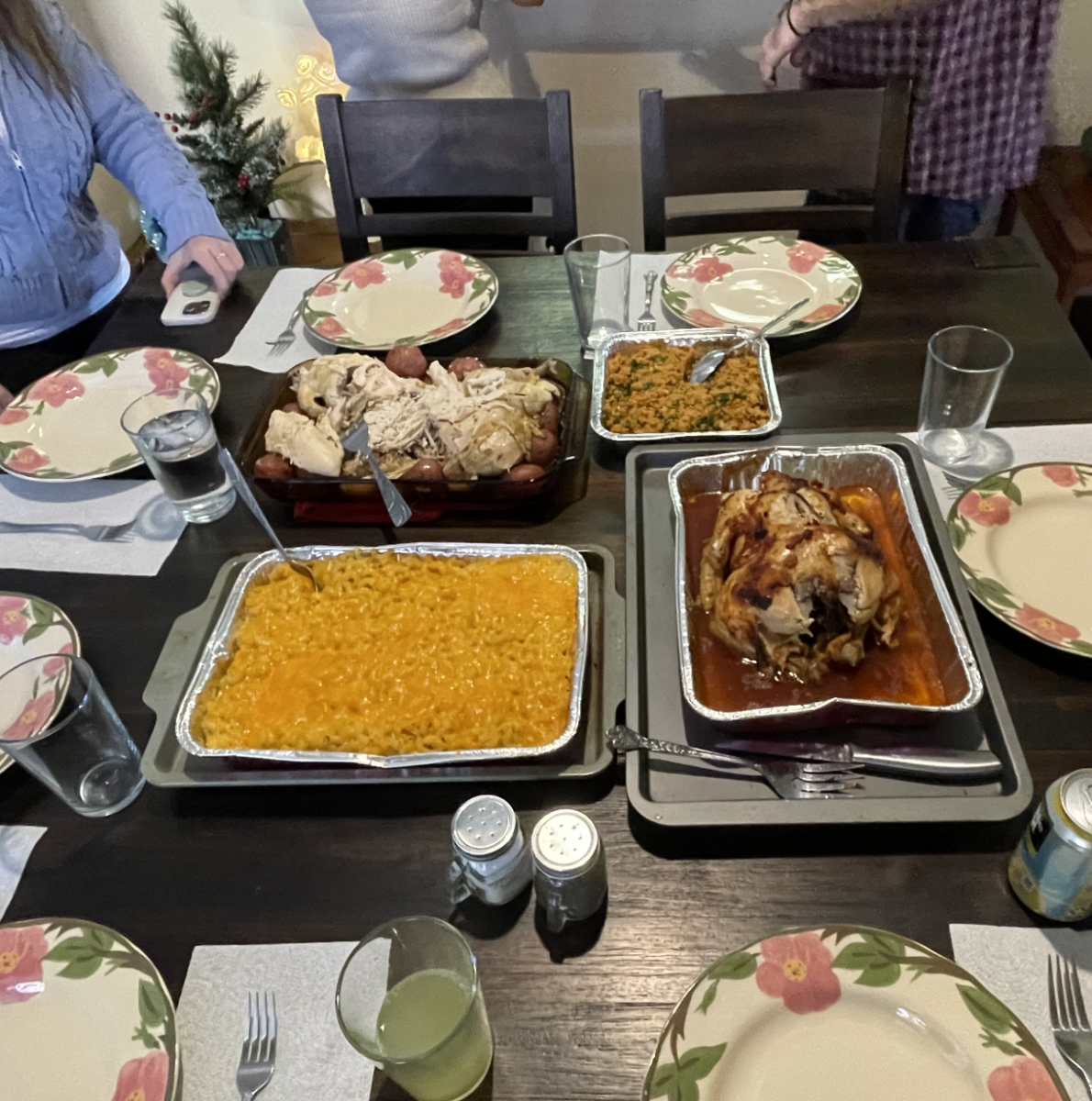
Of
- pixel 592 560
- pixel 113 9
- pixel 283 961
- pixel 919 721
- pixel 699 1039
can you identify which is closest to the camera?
pixel 699 1039

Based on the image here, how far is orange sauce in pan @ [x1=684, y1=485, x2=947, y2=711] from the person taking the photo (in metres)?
1.01

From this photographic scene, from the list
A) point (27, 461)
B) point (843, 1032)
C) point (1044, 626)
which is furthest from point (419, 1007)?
point (27, 461)

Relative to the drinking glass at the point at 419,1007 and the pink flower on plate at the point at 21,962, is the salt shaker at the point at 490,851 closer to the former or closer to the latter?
the drinking glass at the point at 419,1007

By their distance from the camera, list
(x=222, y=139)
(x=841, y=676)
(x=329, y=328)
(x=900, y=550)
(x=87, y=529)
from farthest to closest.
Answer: (x=222, y=139) < (x=329, y=328) < (x=87, y=529) < (x=900, y=550) < (x=841, y=676)

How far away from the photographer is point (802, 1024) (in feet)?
2.48

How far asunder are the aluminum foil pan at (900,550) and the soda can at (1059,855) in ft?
0.54

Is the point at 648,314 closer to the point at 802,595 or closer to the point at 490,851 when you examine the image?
the point at 802,595

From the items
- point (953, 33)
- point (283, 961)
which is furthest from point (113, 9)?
point (283, 961)

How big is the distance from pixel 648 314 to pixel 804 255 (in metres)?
0.37

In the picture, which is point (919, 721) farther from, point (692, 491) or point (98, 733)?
point (98, 733)

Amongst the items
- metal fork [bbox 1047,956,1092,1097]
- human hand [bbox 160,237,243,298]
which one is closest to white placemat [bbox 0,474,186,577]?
human hand [bbox 160,237,243,298]

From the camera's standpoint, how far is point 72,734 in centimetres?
98

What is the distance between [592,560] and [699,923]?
525 mm

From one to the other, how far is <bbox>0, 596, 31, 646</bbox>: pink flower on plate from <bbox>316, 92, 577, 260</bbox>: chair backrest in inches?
51.4
